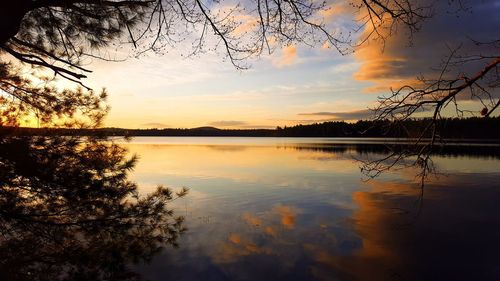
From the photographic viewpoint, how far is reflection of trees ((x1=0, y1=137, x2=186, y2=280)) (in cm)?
495

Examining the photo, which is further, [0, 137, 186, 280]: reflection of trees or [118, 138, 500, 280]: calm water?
[118, 138, 500, 280]: calm water

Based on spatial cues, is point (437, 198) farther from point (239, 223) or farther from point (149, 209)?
point (149, 209)

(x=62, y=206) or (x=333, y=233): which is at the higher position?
(x=62, y=206)

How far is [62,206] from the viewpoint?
18.3 feet

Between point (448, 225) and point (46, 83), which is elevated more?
point (46, 83)

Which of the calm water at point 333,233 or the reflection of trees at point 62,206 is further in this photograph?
the calm water at point 333,233

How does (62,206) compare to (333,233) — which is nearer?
(62,206)

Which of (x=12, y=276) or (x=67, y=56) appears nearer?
(x=12, y=276)

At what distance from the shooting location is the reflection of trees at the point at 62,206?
4.95 m

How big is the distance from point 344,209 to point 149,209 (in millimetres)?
9633

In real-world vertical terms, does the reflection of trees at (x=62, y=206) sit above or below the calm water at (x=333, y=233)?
above

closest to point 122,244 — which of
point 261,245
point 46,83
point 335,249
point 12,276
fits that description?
point 12,276

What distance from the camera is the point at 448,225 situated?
12125mm

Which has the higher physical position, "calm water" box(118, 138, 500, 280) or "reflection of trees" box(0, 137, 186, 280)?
"reflection of trees" box(0, 137, 186, 280)
